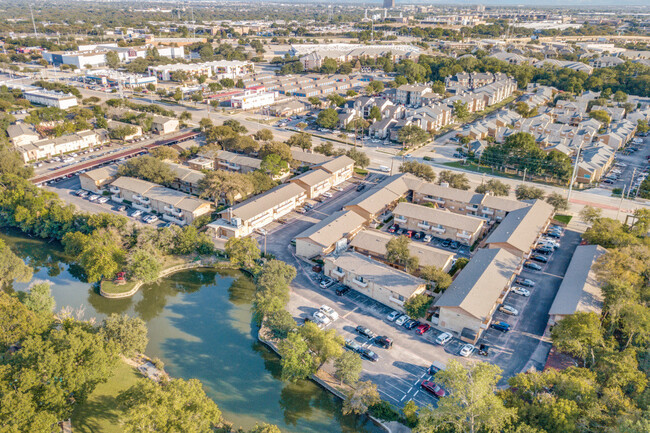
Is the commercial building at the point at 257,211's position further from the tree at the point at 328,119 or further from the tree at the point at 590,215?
the tree at the point at 590,215

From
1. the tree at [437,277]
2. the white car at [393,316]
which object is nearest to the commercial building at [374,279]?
the white car at [393,316]

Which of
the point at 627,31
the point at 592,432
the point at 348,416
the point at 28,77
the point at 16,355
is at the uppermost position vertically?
the point at 627,31

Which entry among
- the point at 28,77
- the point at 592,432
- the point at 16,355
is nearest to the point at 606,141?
the point at 592,432

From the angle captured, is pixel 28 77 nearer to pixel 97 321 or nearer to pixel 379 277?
pixel 97 321

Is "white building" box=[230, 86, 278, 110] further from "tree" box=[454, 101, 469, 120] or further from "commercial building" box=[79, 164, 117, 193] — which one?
"commercial building" box=[79, 164, 117, 193]

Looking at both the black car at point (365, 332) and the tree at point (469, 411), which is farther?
the black car at point (365, 332)

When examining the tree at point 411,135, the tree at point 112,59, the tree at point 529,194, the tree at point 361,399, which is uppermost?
the tree at point 112,59
